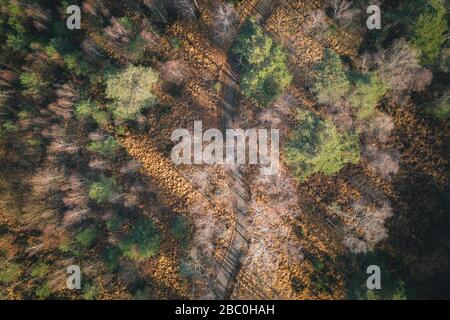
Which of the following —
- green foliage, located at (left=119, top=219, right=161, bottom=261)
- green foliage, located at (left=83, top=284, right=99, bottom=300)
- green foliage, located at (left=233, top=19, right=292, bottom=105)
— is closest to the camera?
green foliage, located at (left=233, top=19, right=292, bottom=105)

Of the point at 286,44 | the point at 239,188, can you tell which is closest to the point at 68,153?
the point at 239,188

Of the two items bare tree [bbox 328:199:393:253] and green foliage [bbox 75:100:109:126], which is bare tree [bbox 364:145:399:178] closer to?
bare tree [bbox 328:199:393:253]

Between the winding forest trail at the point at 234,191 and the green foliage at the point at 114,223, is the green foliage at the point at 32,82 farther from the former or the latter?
the winding forest trail at the point at 234,191

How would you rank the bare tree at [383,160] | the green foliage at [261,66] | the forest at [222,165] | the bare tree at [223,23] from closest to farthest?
the green foliage at [261,66]
the forest at [222,165]
the bare tree at [383,160]
the bare tree at [223,23]

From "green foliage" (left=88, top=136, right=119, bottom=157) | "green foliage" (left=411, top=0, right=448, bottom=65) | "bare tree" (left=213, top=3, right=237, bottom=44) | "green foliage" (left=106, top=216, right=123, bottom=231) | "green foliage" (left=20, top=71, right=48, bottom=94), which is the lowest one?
"green foliage" (left=106, top=216, right=123, bottom=231)

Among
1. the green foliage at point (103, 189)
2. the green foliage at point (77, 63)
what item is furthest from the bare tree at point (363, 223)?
the green foliage at point (77, 63)

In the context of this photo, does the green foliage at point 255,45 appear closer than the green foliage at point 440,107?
Yes

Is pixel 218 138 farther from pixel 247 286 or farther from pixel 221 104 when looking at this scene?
pixel 247 286

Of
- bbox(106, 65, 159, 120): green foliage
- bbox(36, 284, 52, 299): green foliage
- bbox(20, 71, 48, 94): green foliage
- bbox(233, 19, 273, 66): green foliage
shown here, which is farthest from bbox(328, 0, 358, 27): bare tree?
bbox(36, 284, 52, 299): green foliage
